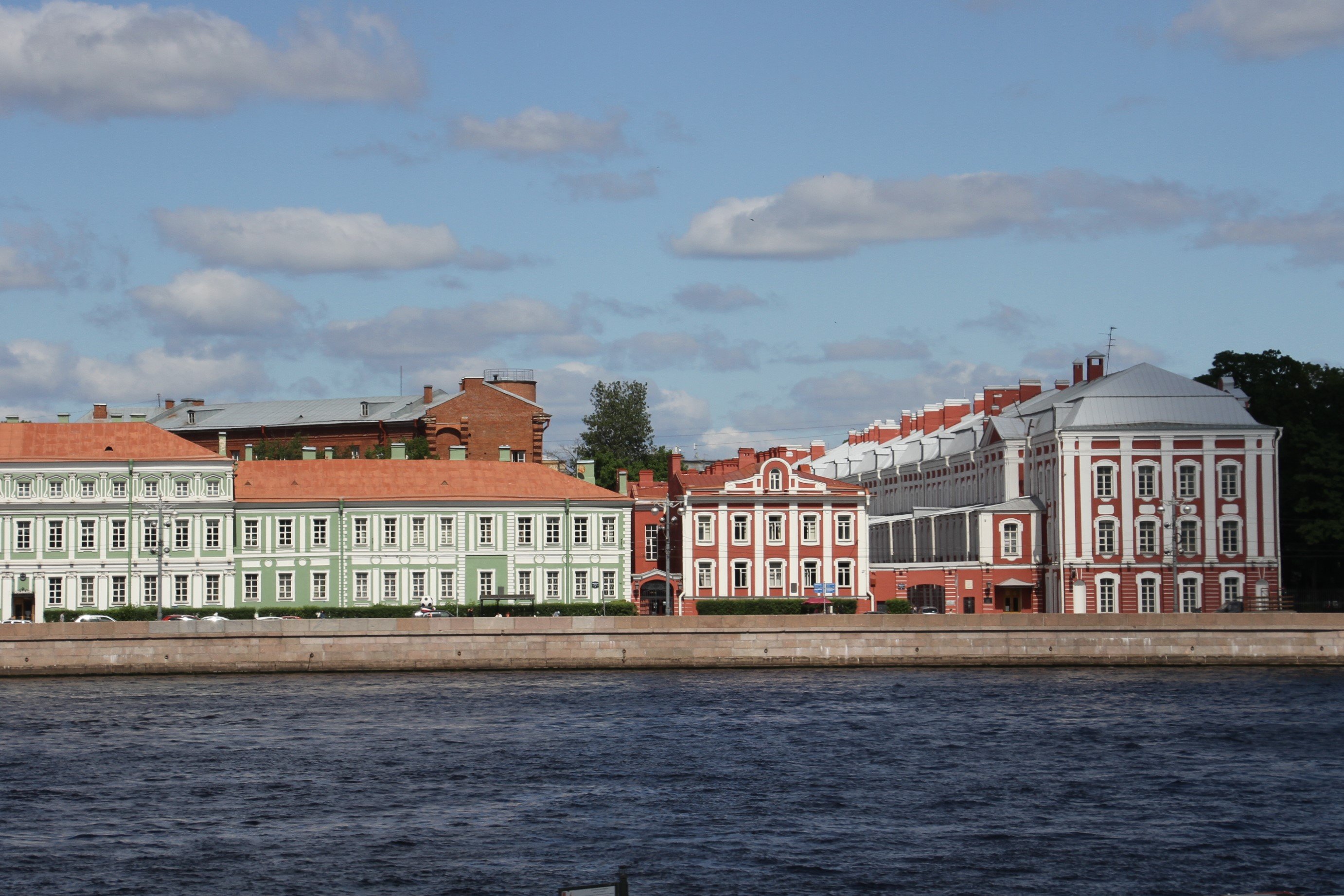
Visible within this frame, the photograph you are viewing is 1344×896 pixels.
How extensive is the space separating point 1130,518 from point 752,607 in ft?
62.0

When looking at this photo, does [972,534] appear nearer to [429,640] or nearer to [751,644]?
[751,644]

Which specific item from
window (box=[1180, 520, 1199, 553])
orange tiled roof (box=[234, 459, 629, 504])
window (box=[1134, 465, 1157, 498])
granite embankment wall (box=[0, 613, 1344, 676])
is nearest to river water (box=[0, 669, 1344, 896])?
granite embankment wall (box=[0, 613, 1344, 676])

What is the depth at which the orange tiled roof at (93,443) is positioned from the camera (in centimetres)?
7525

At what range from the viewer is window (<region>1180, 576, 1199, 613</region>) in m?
81.4

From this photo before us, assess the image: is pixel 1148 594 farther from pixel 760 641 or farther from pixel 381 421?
pixel 381 421

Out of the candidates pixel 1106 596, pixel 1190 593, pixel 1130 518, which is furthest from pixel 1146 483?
pixel 1106 596

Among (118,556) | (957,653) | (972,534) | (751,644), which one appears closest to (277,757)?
(751,644)

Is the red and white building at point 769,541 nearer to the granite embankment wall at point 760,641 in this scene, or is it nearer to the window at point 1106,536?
the window at point 1106,536

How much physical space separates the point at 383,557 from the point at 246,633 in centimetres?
1370

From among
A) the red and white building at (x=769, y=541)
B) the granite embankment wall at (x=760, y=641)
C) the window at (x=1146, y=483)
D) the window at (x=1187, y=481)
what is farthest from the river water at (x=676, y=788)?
the window at (x=1146, y=483)

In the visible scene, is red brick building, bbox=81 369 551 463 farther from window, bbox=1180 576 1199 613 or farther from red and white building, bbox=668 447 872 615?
window, bbox=1180 576 1199 613

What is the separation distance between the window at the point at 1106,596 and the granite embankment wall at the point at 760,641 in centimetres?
1514

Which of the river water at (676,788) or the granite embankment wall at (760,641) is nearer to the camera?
the river water at (676,788)

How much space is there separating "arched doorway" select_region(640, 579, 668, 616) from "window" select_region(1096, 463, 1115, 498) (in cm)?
2118
